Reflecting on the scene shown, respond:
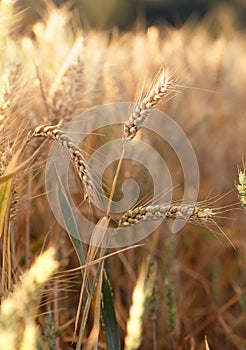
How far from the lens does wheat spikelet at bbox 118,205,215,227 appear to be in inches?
37.0

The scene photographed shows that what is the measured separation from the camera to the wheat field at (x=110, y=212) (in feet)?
3.12

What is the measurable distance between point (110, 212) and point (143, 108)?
1.16ft

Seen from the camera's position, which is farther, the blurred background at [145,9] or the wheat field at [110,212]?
the blurred background at [145,9]

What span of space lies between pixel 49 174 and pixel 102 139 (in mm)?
926

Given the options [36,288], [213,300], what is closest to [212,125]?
[213,300]

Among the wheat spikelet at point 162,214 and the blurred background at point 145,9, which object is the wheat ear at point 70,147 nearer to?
the wheat spikelet at point 162,214

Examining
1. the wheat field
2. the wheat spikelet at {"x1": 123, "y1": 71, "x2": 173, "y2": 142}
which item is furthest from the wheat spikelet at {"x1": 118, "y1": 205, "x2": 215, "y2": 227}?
the wheat spikelet at {"x1": 123, "y1": 71, "x2": 173, "y2": 142}

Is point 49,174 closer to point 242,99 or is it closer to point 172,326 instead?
point 172,326

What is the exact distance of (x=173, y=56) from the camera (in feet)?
8.93

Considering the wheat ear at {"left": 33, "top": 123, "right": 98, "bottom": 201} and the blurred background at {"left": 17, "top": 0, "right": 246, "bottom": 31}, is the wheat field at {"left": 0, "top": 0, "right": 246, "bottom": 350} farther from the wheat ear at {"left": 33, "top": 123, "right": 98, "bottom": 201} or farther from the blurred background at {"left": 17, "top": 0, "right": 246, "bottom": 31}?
the blurred background at {"left": 17, "top": 0, "right": 246, "bottom": 31}

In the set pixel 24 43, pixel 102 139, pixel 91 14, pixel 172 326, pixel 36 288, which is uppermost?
pixel 91 14

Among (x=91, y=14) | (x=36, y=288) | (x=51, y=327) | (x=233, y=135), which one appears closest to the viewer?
(x=36, y=288)

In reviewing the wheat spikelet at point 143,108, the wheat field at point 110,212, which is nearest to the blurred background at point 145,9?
the wheat field at point 110,212

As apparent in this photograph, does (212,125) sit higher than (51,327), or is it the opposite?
(212,125)
